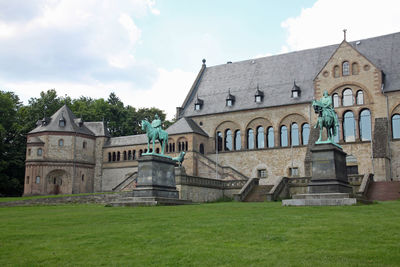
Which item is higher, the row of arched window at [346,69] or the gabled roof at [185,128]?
the row of arched window at [346,69]

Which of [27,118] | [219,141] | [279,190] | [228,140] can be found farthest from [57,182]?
[279,190]

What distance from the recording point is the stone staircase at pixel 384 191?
34.0m

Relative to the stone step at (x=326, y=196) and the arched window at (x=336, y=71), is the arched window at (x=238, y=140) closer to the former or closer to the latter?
the arched window at (x=336, y=71)

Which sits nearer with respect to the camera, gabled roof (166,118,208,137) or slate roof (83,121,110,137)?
gabled roof (166,118,208,137)

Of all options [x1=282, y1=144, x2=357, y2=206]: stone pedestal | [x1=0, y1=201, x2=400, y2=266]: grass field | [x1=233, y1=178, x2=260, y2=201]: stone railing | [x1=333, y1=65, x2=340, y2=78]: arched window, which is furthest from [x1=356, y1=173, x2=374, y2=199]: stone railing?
[x1=0, y1=201, x2=400, y2=266]: grass field

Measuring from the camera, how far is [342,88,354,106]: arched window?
5081 centimetres

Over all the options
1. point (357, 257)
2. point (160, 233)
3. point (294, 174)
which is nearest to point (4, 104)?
point (294, 174)

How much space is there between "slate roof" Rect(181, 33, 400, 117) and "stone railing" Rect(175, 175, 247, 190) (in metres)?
14.3

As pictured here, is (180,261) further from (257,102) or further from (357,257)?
(257,102)

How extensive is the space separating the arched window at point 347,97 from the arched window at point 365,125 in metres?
1.80

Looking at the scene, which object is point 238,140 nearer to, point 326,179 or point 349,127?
point 349,127

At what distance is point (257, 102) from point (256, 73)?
6.86 m

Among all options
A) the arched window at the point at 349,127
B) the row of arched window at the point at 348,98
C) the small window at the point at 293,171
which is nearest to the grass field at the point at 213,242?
the arched window at the point at 349,127

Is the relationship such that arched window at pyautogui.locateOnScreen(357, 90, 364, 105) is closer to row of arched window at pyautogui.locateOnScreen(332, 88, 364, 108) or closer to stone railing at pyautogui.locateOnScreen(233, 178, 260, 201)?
row of arched window at pyautogui.locateOnScreen(332, 88, 364, 108)
